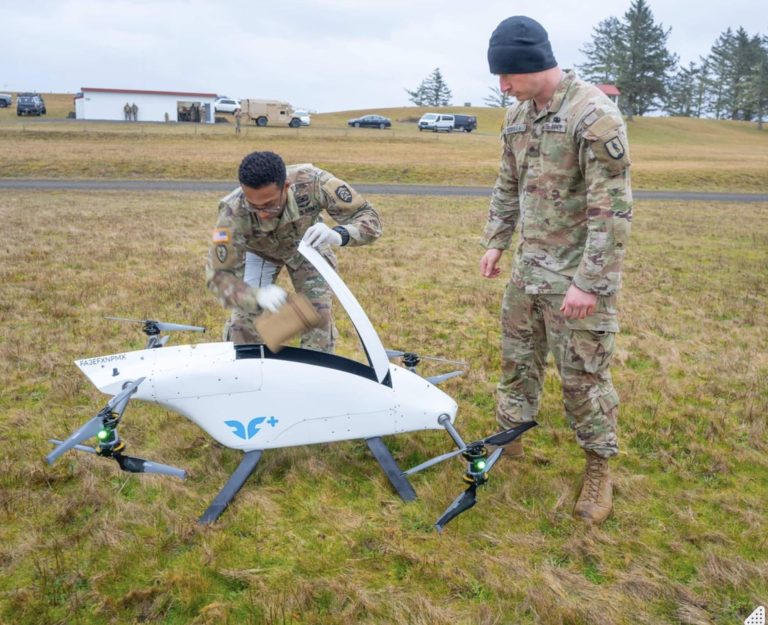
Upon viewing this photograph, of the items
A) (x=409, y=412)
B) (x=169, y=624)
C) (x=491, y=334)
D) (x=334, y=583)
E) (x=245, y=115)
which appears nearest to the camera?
(x=169, y=624)

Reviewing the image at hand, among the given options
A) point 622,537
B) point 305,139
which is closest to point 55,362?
point 622,537

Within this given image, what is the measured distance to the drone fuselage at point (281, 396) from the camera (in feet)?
13.0

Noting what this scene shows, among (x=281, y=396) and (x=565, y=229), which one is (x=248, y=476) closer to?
(x=281, y=396)

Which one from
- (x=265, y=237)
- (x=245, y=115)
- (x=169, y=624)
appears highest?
(x=245, y=115)

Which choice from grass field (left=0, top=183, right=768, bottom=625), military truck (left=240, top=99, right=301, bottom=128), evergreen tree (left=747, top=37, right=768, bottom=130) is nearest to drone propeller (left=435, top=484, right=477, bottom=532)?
grass field (left=0, top=183, right=768, bottom=625)

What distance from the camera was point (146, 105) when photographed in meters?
59.4

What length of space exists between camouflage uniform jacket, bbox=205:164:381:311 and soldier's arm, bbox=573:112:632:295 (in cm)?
180

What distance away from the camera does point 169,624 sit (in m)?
2.97

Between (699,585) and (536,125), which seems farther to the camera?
(536,125)

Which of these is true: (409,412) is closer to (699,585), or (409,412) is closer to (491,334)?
(699,585)

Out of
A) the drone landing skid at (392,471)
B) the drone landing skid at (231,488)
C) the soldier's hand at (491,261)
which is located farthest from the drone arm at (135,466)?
the soldier's hand at (491,261)

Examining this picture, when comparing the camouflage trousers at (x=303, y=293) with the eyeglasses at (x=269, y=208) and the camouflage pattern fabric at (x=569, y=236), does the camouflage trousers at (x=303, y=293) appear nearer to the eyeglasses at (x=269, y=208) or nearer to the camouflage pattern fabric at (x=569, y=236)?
the eyeglasses at (x=269, y=208)

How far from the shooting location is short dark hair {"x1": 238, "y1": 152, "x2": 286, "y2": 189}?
405 centimetres

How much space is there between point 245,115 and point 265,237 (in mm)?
50232
